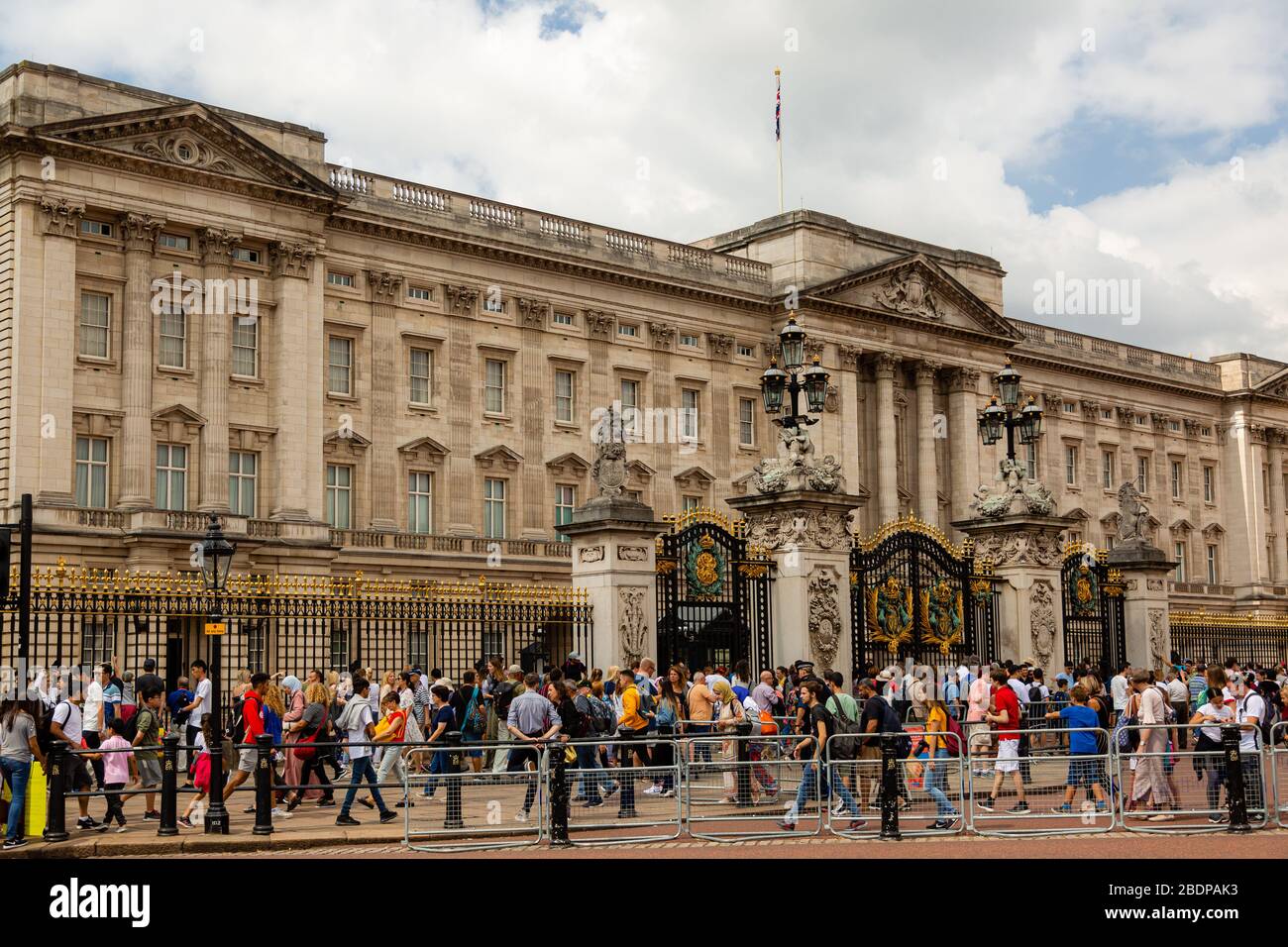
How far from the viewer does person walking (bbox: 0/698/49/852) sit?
16.5 meters

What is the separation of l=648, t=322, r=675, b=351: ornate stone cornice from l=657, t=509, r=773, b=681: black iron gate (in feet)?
106

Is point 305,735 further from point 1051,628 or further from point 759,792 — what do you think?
point 1051,628

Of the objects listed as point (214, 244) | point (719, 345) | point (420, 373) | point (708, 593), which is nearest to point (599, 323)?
point (719, 345)

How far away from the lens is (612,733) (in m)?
19.8

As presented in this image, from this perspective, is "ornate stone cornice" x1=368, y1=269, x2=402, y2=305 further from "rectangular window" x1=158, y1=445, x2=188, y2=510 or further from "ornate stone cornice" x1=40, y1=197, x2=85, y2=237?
"ornate stone cornice" x1=40, y1=197, x2=85, y2=237

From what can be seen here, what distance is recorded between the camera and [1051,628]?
28.9 metres

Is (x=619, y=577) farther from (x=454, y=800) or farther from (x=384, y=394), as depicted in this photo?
(x=384, y=394)

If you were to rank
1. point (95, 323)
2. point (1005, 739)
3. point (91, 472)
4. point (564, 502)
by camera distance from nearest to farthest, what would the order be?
point (1005, 739) < point (91, 472) < point (95, 323) < point (564, 502)

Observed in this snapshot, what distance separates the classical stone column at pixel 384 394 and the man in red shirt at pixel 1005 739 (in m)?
30.8

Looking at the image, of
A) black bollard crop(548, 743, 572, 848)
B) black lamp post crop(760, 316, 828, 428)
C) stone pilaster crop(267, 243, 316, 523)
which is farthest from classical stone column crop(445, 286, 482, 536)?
black bollard crop(548, 743, 572, 848)

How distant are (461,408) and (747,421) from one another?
12.7 meters

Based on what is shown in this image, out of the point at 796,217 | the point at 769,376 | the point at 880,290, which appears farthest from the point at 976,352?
the point at 769,376

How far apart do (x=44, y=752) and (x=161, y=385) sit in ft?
90.6

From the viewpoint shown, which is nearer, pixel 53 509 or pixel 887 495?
pixel 53 509
